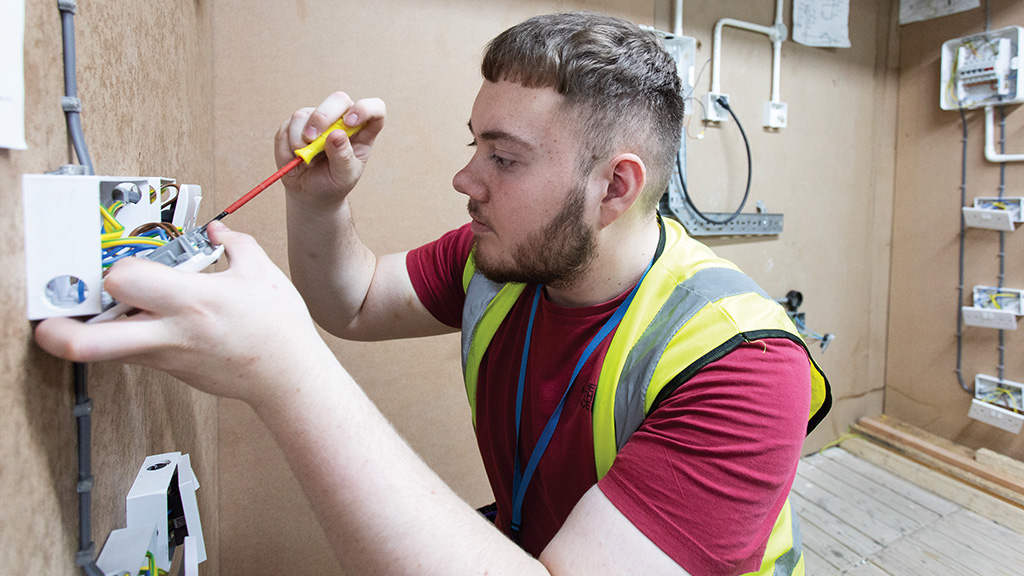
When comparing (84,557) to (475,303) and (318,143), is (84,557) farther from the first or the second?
(475,303)

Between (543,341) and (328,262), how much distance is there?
428 mm

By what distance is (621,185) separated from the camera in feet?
3.11

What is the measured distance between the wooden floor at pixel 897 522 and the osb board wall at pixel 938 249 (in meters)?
0.38

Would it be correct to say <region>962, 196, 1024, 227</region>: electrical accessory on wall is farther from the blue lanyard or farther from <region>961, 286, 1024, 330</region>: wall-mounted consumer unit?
the blue lanyard

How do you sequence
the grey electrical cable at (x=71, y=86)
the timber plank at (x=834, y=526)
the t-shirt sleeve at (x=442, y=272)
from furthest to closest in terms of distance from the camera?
the timber plank at (x=834, y=526)
the t-shirt sleeve at (x=442, y=272)
the grey electrical cable at (x=71, y=86)

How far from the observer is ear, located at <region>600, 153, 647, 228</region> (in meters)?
0.93

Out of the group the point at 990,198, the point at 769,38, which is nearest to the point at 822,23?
the point at 769,38

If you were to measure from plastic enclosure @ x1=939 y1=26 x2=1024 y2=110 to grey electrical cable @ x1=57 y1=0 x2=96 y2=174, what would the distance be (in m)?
3.05

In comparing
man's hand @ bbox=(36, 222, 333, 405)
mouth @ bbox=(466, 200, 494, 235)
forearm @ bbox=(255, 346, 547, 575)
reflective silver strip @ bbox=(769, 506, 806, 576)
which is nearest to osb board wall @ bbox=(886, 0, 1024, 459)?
reflective silver strip @ bbox=(769, 506, 806, 576)

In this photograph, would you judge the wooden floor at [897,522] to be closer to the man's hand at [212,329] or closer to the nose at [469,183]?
the nose at [469,183]

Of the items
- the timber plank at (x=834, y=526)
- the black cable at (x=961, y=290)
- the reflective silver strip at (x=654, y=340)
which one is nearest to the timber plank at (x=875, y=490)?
the timber plank at (x=834, y=526)

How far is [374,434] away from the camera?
0.57 meters

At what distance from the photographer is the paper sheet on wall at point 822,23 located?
2.31 meters

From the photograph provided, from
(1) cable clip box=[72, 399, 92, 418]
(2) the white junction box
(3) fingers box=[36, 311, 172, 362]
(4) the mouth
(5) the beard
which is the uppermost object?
(4) the mouth
